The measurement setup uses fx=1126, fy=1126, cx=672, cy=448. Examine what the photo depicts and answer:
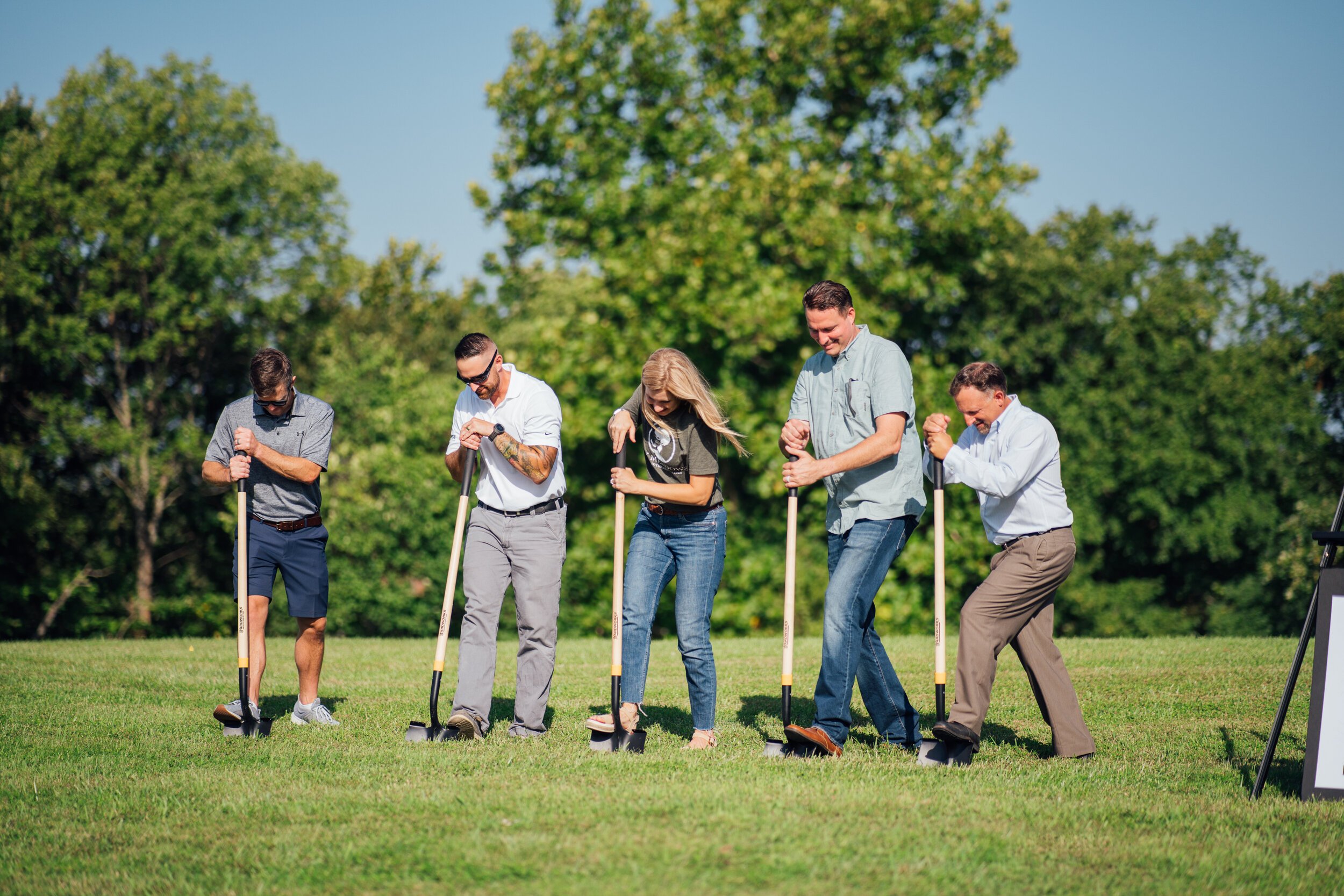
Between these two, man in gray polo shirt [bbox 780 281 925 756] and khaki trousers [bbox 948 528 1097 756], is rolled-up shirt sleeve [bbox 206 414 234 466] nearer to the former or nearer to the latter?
man in gray polo shirt [bbox 780 281 925 756]

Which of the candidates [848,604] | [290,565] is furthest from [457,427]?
[848,604]

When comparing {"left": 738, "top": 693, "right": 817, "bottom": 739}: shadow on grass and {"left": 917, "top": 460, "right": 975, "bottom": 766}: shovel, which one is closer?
{"left": 917, "top": 460, "right": 975, "bottom": 766}: shovel

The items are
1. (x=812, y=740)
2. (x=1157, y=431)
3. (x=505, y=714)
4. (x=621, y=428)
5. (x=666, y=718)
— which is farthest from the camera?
(x=1157, y=431)

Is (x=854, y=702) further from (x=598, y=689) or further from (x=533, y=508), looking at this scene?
(x=533, y=508)

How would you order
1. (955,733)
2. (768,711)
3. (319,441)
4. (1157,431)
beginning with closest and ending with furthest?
(955,733) → (319,441) → (768,711) → (1157,431)

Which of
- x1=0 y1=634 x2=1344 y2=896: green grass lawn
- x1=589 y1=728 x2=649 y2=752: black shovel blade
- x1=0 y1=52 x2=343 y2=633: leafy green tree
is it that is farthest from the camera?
x1=0 y1=52 x2=343 y2=633: leafy green tree

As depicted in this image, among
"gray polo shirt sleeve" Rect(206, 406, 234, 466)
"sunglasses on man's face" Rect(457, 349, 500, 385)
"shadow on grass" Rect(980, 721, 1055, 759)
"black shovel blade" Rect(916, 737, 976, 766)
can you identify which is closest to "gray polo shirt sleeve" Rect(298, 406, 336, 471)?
"gray polo shirt sleeve" Rect(206, 406, 234, 466)

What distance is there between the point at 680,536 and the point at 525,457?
3.41ft

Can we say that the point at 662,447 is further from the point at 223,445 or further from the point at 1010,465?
the point at 223,445

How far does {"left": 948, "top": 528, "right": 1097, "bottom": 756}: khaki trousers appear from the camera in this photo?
607cm

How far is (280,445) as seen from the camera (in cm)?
736

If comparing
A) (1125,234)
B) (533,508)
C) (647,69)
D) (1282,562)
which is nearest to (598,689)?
(533,508)

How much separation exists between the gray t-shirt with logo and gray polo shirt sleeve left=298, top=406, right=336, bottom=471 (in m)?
2.22

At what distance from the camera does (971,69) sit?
23.9m
